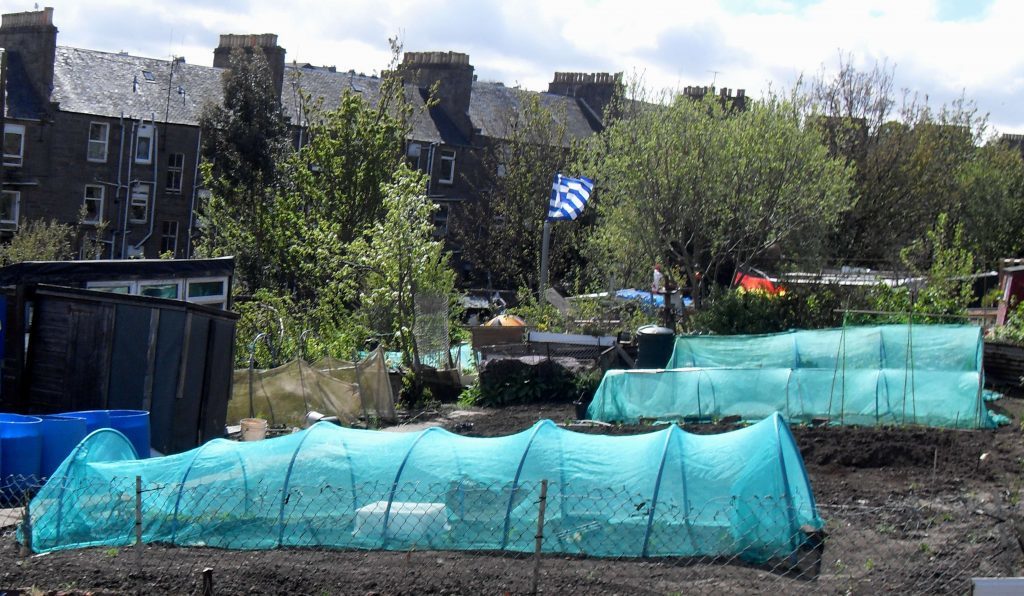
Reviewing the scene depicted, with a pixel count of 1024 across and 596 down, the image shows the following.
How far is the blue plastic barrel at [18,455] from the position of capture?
1167 centimetres

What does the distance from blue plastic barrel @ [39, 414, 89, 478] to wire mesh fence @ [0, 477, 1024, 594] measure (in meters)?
1.59

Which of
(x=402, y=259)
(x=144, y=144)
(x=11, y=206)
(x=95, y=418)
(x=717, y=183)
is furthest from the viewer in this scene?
(x=144, y=144)

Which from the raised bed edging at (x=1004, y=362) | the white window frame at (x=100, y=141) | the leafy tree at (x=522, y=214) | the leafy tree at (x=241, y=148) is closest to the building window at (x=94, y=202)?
the white window frame at (x=100, y=141)

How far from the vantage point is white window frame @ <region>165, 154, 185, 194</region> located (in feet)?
138

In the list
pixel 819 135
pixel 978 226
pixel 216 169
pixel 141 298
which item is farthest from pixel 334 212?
pixel 978 226

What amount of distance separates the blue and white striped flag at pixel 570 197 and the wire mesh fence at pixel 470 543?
17628 millimetres

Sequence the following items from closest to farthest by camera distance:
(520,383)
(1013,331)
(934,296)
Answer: (1013,331), (520,383), (934,296)

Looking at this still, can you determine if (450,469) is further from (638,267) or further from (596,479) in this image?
(638,267)

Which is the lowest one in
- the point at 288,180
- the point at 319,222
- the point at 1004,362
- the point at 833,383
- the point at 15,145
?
the point at 833,383

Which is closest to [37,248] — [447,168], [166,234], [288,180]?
[288,180]

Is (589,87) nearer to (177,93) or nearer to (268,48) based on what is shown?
(268,48)

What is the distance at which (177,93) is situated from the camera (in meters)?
42.8

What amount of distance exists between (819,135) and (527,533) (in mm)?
20145

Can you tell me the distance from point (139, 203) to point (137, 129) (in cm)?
285
